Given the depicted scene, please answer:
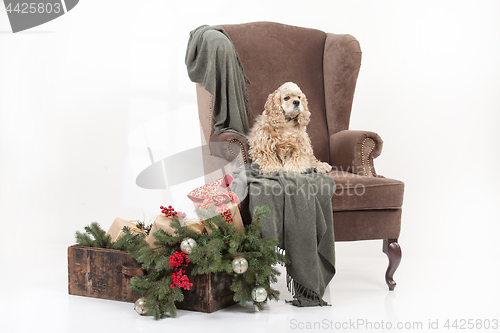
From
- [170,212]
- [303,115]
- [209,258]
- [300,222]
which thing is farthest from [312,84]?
[209,258]

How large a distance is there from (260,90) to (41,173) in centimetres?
225

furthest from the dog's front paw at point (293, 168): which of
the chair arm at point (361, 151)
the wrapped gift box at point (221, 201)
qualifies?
the wrapped gift box at point (221, 201)

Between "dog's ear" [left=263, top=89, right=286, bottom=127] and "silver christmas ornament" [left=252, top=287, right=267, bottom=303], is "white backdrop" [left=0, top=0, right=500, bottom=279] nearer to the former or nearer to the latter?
"dog's ear" [left=263, top=89, right=286, bottom=127]

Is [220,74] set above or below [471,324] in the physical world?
above

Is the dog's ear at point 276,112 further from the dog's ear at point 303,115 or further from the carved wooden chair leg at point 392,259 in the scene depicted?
the carved wooden chair leg at point 392,259

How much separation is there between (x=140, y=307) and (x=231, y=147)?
125 centimetres

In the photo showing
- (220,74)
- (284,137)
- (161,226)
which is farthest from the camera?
(220,74)

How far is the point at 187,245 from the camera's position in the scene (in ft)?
8.24

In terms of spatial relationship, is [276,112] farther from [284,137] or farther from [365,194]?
[365,194]

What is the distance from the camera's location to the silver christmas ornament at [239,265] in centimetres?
249

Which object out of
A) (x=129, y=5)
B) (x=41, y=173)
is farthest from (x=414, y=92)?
(x=41, y=173)

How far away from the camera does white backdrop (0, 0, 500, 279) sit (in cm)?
439

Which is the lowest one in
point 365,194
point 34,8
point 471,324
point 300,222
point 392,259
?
point 471,324

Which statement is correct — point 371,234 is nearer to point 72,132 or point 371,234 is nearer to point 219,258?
point 219,258
